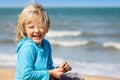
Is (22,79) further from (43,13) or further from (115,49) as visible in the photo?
(115,49)

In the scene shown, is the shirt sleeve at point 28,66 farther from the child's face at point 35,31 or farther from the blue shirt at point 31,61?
the child's face at point 35,31

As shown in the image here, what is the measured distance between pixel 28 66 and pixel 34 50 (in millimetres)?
155

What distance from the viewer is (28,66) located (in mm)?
3236

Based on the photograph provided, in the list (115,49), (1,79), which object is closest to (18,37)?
(1,79)

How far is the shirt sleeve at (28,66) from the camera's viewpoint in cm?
324

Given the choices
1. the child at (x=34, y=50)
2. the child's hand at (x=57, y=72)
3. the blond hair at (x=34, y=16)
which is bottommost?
the child's hand at (x=57, y=72)

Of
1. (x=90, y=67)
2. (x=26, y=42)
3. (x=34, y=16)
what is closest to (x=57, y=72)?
(x=26, y=42)

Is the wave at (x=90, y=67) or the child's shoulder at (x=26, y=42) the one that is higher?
the wave at (x=90, y=67)

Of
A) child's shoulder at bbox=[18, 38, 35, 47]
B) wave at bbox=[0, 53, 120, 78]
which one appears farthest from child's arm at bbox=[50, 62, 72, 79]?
wave at bbox=[0, 53, 120, 78]

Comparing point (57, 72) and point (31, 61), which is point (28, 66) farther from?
point (57, 72)

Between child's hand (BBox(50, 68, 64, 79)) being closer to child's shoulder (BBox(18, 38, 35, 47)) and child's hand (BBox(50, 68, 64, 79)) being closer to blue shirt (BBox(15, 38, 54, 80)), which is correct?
blue shirt (BBox(15, 38, 54, 80))

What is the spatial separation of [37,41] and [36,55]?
14 centimetres

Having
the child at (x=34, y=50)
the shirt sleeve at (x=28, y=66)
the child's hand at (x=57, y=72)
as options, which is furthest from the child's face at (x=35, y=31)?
the child's hand at (x=57, y=72)

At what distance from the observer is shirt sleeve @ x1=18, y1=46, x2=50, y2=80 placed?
3240 millimetres
